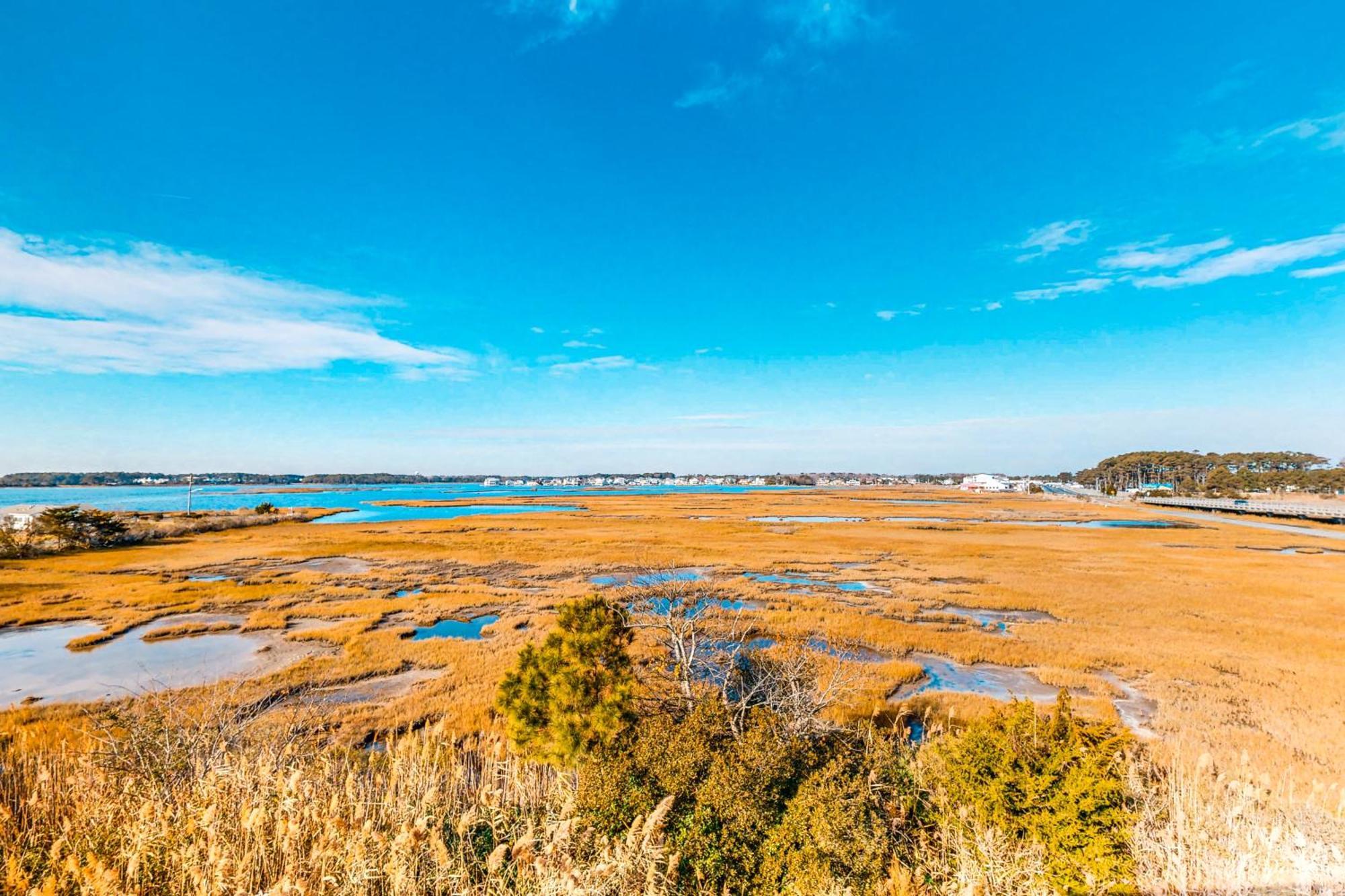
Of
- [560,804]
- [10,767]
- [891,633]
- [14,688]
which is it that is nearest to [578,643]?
[560,804]

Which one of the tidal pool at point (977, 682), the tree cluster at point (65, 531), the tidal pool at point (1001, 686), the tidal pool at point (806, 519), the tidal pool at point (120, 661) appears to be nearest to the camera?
the tidal pool at point (1001, 686)

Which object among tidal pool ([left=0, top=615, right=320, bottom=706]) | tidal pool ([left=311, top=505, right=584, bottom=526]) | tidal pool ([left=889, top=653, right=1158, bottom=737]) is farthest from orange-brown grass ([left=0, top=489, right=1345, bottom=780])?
tidal pool ([left=311, top=505, right=584, bottom=526])

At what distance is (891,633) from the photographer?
21203mm

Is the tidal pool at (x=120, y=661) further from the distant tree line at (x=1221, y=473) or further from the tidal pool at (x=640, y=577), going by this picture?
the distant tree line at (x=1221, y=473)

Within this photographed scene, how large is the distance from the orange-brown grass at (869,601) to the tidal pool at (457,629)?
0.66 m

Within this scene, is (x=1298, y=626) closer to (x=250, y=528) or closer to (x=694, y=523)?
(x=694, y=523)

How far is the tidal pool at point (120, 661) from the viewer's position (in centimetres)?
1525

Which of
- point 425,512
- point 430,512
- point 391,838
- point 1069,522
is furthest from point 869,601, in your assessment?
point 425,512

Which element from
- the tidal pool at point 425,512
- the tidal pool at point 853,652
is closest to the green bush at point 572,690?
the tidal pool at point 853,652

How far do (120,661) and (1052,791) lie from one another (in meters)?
25.8

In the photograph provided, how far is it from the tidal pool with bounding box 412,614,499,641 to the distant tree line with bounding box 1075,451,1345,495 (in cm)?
17013

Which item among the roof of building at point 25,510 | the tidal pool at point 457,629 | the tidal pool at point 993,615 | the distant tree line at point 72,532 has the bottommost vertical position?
the tidal pool at point 993,615

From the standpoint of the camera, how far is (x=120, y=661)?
1781cm

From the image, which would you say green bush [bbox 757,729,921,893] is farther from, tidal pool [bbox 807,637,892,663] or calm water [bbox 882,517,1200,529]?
calm water [bbox 882,517,1200,529]
